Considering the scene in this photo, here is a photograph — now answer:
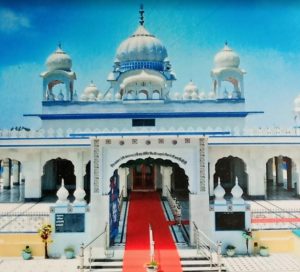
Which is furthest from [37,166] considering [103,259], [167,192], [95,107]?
[103,259]

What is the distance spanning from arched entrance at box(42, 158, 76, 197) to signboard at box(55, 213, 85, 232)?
25.3ft

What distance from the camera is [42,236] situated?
9.28 meters

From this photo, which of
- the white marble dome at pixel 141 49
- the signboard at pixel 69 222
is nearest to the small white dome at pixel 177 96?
the white marble dome at pixel 141 49

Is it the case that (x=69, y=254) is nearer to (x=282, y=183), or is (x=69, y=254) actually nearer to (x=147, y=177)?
(x=147, y=177)

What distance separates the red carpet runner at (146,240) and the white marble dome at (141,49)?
786 cm

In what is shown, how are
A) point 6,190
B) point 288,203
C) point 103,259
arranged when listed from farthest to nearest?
point 6,190, point 288,203, point 103,259

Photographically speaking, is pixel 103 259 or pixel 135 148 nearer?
pixel 103 259

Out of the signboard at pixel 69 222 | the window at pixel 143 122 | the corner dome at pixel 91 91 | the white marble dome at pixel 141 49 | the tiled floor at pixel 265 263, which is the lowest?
the tiled floor at pixel 265 263

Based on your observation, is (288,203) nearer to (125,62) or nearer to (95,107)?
(95,107)

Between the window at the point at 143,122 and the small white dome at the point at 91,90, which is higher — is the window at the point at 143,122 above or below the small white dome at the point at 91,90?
below

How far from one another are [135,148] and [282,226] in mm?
4324

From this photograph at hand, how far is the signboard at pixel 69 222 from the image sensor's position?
9531mm

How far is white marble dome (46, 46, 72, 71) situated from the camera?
18.5 meters

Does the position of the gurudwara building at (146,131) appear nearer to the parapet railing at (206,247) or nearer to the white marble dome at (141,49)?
the white marble dome at (141,49)
